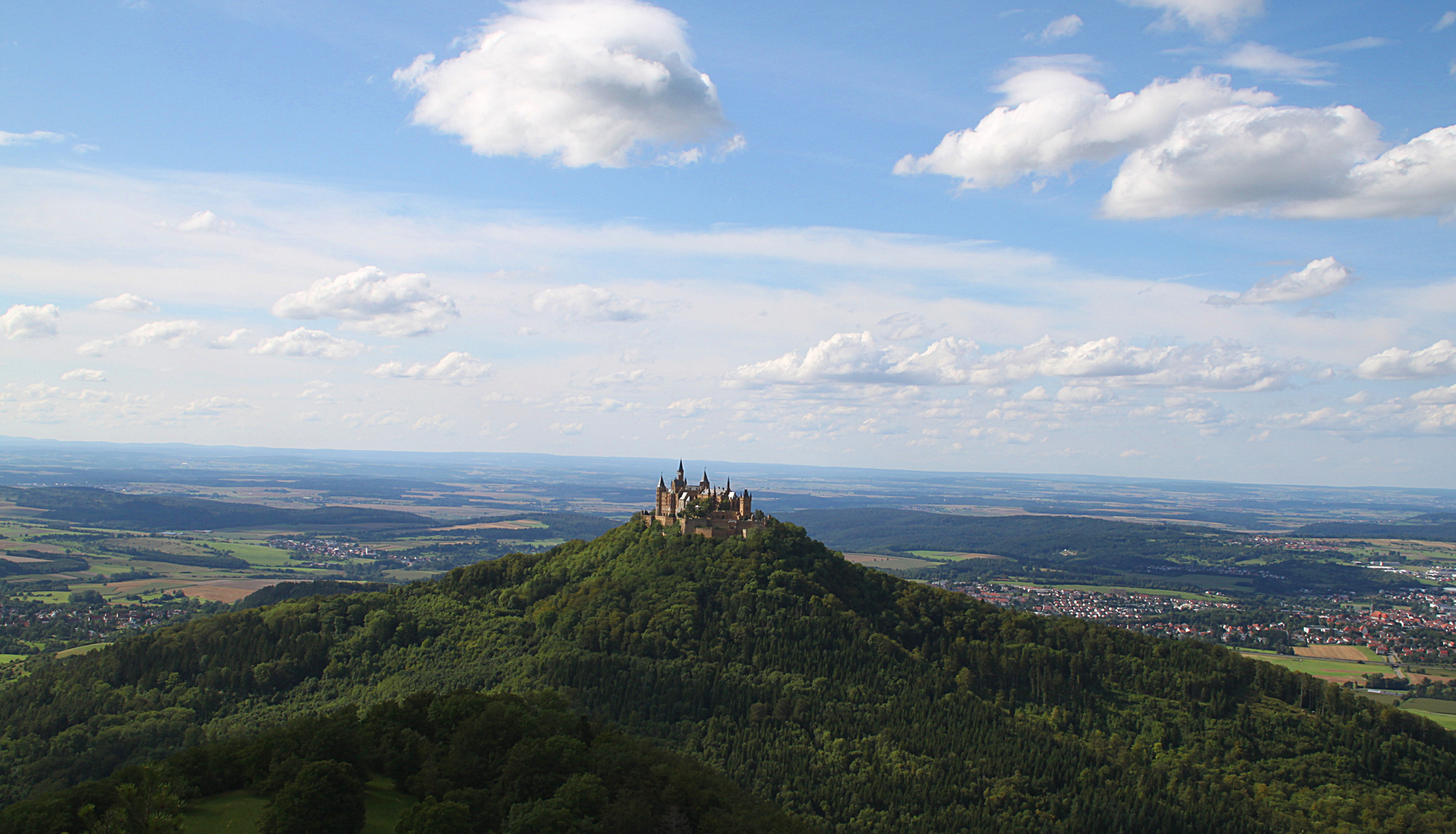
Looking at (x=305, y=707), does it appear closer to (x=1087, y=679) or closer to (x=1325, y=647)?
(x=1087, y=679)

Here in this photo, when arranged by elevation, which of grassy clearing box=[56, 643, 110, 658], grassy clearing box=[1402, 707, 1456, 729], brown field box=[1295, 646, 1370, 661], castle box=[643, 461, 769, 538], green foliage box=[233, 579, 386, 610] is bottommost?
brown field box=[1295, 646, 1370, 661]

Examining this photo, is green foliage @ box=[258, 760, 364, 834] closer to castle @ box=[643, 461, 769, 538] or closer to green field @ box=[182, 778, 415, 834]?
green field @ box=[182, 778, 415, 834]

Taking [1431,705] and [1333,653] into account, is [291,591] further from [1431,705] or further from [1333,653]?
[1333,653]

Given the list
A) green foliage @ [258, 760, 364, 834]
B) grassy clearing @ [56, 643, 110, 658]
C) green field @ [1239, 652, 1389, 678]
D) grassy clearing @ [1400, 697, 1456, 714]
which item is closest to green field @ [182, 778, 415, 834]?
green foliage @ [258, 760, 364, 834]

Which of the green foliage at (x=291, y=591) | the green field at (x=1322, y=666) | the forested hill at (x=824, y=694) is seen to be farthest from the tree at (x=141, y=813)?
the green field at (x=1322, y=666)

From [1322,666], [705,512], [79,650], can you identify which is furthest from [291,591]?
[1322,666]

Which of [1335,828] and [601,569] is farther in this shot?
[601,569]

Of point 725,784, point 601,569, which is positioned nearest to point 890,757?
point 725,784
